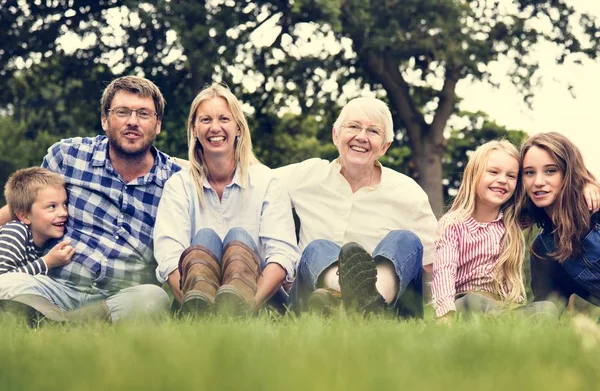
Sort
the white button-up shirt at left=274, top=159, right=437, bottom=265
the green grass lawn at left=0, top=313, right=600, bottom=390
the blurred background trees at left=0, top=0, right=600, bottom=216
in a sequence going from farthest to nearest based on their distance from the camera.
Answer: the blurred background trees at left=0, top=0, right=600, bottom=216 < the white button-up shirt at left=274, top=159, right=437, bottom=265 < the green grass lawn at left=0, top=313, right=600, bottom=390

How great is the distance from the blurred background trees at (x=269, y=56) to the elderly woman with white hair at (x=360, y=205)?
34.8ft

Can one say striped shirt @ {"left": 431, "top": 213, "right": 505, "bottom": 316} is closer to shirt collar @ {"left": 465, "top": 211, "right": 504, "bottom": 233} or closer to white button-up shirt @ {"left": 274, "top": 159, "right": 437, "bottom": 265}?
shirt collar @ {"left": 465, "top": 211, "right": 504, "bottom": 233}

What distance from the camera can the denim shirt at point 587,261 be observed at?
15.9 ft

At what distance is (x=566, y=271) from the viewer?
4.95 m

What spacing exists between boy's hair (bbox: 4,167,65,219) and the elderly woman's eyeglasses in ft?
5.36

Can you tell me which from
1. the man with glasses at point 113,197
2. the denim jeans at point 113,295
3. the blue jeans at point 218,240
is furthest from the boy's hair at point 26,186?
the blue jeans at point 218,240

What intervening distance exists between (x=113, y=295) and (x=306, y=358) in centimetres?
246

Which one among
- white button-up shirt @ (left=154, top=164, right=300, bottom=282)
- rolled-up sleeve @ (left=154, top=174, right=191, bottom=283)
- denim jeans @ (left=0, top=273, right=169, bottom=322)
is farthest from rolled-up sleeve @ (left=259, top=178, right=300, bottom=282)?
denim jeans @ (left=0, top=273, right=169, bottom=322)

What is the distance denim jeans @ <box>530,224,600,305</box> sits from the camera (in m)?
4.84

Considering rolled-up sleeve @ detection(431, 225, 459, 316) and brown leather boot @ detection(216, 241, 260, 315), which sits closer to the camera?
brown leather boot @ detection(216, 241, 260, 315)

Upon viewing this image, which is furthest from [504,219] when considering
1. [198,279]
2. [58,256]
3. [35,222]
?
[35,222]

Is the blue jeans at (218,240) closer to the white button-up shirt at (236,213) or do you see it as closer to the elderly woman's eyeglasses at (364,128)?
the white button-up shirt at (236,213)

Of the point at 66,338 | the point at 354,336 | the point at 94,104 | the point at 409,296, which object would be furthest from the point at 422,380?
the point at 94,104

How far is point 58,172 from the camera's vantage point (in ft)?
17.4
